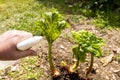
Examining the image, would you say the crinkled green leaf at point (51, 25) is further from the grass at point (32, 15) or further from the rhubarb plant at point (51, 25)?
the grass at point (32, 15)

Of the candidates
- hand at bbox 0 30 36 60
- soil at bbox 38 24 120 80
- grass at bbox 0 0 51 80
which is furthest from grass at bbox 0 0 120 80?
hand at bbox 0 30 36 60

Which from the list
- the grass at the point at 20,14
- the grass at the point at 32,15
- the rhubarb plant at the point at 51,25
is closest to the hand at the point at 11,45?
the rhubarb plant at the point at 51,25

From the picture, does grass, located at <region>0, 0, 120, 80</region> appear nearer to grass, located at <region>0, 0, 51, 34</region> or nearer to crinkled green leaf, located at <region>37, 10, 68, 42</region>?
grass, located at <region>0, 0, 51, 34</region>

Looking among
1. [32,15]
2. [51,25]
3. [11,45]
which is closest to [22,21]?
[32,15]

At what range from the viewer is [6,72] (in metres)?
3.83

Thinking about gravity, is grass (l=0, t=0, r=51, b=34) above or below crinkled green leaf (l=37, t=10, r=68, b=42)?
below

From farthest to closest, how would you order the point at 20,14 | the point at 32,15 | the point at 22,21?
the point at 20,14, the point at 32,15, the point at 22,21

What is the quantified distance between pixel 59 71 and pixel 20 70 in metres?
0.50

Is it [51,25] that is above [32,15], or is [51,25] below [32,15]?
above

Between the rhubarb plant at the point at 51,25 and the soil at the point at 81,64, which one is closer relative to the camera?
the rhubarb plant at the point at 51,25

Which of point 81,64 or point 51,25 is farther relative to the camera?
point 81,64

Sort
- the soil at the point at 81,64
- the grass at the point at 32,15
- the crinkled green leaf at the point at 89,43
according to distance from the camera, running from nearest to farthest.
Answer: the crinkled green leaf at the point at 89,43 < the soil at the point at 81,64 < the grass at the point at 32,15

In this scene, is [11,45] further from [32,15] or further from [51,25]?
[32,15]

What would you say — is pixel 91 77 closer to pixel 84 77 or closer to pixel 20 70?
pixel 84 77
